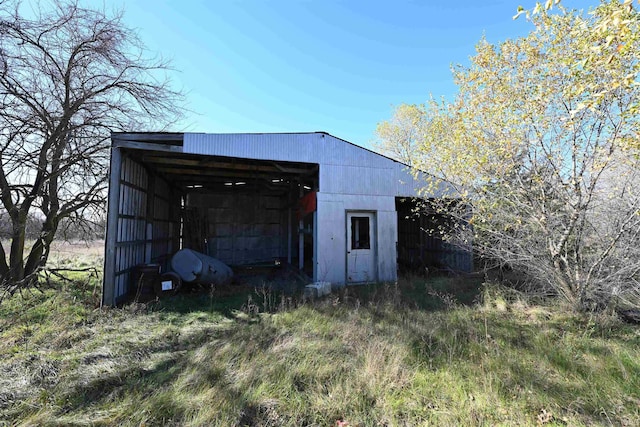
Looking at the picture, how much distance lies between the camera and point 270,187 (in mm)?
12414

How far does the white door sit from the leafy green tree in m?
3.06

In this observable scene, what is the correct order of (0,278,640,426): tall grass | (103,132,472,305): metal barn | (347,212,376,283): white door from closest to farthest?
1. (0,278,640,426): tall grass
2. (103,132,472,305): metal barn
3. (347,212,376,283): white door

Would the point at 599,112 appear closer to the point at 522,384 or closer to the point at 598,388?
the point at 598,388

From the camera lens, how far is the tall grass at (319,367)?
2.52 meters

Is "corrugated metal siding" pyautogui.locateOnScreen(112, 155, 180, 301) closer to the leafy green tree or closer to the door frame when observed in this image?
the door frame

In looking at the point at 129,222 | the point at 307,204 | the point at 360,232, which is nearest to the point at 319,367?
the point at 360,232

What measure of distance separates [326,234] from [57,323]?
17.6 feet

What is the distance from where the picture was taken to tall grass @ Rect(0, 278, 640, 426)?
2520mm

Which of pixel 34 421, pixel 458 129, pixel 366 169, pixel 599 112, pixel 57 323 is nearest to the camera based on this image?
pixel 34 421

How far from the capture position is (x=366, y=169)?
27.0 feet

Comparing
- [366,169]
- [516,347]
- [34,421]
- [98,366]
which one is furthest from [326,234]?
[34,421]

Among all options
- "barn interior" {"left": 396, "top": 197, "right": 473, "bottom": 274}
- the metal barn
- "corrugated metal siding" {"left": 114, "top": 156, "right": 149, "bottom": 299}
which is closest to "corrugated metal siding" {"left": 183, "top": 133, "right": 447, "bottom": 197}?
the metal barn

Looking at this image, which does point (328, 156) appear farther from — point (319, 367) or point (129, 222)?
point (319, 367)

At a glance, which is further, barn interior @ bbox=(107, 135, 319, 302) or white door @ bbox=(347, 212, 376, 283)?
white door @ bbox=(347, 212, 376, 283)
